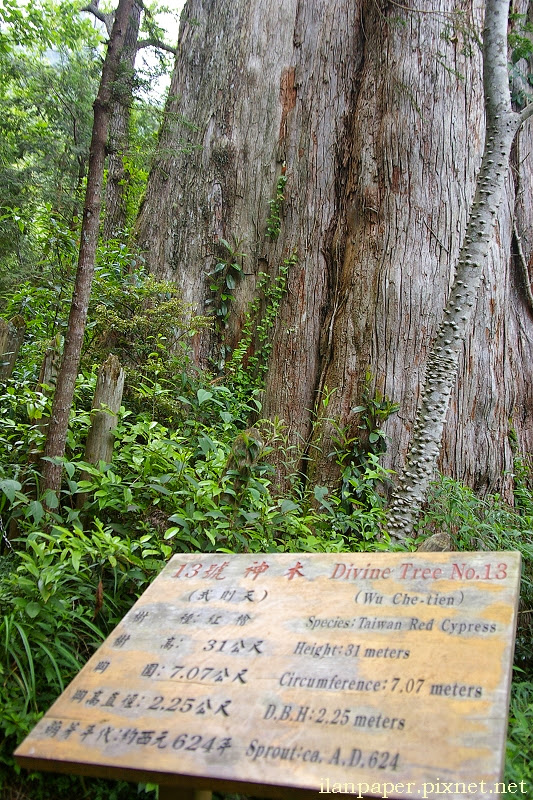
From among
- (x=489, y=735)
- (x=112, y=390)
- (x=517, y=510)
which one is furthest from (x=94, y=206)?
(x=517, y=510)

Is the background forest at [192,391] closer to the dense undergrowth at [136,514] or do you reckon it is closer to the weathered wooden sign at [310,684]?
the dense undergrowth at [136,514]

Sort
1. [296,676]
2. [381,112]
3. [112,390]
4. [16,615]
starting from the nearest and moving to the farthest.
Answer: [296,676] < [16,615] < [112,390] < [381,112]

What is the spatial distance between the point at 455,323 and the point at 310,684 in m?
3.38

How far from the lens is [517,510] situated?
18.8 ft

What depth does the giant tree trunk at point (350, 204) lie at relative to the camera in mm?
5863

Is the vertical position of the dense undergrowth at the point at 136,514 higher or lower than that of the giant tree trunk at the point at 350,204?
lower

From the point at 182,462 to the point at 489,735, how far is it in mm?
2637

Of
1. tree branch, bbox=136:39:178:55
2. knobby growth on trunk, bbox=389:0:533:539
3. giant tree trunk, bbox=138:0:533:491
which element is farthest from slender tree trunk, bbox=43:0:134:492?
knobby growth on trunk, bbox=389:0:533:539

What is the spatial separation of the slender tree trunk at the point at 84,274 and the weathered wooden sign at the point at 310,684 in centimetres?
175

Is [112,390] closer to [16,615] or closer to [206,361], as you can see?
[16,615]

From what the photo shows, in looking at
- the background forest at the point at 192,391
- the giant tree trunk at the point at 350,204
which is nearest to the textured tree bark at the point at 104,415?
the background forest at the point at 192,391

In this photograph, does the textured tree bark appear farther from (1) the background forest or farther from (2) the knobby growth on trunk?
(2) the knobby growth on trunk

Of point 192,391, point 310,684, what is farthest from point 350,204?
point 310,684

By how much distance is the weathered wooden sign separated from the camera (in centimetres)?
168
